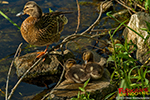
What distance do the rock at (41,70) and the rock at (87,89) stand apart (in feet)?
1.52

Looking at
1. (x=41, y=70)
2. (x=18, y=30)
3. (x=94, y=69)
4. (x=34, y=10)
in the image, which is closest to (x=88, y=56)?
(x=94, y=69)

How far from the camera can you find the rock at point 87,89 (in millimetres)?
4008

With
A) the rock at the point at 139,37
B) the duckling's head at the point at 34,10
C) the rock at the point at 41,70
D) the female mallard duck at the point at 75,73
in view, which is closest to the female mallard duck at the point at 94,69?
the female mallard duck at the point at 75,73

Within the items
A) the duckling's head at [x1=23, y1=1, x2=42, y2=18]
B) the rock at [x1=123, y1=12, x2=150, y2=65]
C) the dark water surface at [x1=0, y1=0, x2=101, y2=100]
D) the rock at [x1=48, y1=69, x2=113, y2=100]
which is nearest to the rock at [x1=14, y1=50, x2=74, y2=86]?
the dark water surface at [x1=0, y1=0, x2=101, y2=100]

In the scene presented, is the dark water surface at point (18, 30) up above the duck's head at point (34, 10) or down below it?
below

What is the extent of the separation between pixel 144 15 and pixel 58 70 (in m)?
2.73

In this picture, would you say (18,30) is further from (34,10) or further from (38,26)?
(38,26)

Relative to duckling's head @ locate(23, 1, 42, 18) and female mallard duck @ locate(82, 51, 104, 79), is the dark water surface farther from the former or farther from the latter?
duckling's head @ locate(23, 1, 42, 18)

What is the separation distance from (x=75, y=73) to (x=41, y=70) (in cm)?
87

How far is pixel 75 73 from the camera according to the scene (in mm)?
4457

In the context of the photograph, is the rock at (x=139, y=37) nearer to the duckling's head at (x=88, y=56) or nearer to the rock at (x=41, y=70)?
the duckling's head at (x=88, y=56)

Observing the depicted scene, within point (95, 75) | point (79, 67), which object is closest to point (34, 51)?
point (79, 67)

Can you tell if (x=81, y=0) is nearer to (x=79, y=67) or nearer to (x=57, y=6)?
(x=57, y=6)

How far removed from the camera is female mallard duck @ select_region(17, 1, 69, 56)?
177 inches
